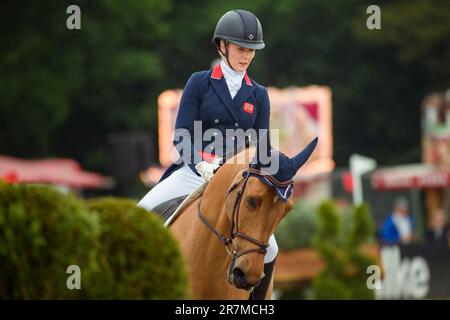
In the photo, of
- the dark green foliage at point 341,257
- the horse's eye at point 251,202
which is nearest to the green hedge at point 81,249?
the horse's eye at point 251,202

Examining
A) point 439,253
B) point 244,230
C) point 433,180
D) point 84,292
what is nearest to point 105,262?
point 84,292

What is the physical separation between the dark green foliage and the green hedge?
10632 mm

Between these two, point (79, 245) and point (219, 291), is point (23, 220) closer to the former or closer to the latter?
point (79, 245)

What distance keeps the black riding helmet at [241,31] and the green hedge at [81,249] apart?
1.76 metres

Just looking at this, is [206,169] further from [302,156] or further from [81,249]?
[81,249]

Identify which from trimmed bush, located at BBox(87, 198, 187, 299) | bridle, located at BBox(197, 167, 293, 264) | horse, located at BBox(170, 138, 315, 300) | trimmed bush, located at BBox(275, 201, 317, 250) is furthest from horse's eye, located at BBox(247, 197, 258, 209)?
trimmed bush, located at BBox(275, 201, 317, 250)

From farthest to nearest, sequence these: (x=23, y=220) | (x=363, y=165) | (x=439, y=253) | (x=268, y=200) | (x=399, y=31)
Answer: (x=399, y=31)
(x=363, y=165)
(x=439, y=253)
(x=268, y=200)
(x=23, y=220)

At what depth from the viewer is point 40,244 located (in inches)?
247

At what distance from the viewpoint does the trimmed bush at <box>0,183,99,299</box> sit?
625cm

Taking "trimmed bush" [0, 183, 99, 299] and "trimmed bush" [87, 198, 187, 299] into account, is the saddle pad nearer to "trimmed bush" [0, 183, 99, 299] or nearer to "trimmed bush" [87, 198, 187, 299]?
"trimmed bush" [87, 198, 187, 299]

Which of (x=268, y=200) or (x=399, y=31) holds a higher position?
(x=399, y=31)

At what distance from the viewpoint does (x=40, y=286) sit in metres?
6.33

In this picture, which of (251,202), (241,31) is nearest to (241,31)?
(241,31)
